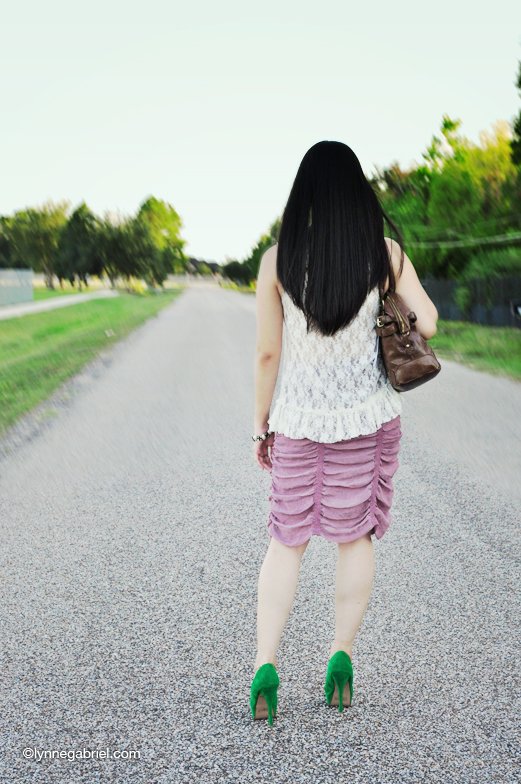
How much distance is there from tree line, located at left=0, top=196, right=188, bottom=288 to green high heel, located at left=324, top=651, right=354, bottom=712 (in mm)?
78165

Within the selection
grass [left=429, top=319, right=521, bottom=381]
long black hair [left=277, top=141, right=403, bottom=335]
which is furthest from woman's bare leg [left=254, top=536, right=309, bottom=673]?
grass [left=429, top=319, right=521, bottom=381]

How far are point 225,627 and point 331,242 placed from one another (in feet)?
5.51

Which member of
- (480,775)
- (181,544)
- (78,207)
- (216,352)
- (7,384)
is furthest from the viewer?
(78,207)

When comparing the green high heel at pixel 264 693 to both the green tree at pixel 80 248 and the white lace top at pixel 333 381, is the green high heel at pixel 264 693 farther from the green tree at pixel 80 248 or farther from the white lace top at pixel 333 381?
the green tree at pixel 80 248

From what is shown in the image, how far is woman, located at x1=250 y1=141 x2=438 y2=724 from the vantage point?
2410 millimetres

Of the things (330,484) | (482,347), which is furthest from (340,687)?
(482,347)

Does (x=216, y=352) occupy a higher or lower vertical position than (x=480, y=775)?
lower

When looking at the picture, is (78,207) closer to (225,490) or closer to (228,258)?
(228,258)

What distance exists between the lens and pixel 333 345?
2.50 m

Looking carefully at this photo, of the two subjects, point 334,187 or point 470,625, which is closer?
point 334,187

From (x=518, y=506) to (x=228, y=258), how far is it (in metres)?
153

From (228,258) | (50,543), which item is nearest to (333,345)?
(50,543)

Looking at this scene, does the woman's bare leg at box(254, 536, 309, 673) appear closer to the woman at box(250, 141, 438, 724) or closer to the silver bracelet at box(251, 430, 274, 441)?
the woman at box(250, 141, 438, 724)

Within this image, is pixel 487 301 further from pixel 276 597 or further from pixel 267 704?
pixel 267 704
